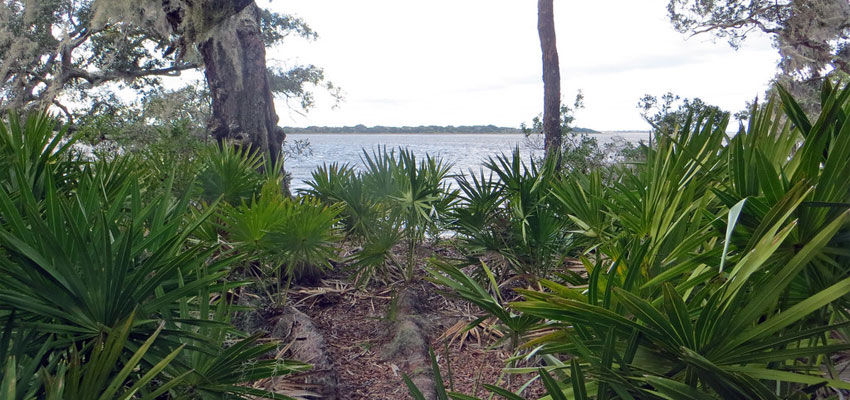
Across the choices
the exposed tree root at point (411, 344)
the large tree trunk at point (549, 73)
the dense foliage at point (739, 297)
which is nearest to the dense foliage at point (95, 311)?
the dense foliage at point (739, 297)

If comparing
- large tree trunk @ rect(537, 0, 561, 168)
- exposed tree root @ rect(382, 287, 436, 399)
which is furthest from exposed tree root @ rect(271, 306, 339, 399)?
large tree trunk @ rect(537, 0, 561, 168)

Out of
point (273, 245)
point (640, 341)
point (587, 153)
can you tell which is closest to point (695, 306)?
point (640, 341)

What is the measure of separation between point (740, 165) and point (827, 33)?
42.7 feet

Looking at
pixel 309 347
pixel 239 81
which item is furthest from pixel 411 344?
pixel 239 81

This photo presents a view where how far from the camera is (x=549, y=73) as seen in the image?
339 inches

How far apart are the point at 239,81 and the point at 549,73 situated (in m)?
5.01

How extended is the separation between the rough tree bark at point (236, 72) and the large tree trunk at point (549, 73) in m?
4.49

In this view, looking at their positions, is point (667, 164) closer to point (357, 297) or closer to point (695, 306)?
point (695, 306)

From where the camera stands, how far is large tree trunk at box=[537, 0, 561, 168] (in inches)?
333

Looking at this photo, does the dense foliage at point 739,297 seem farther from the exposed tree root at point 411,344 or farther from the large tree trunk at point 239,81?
the large tree trunk at point 239,81

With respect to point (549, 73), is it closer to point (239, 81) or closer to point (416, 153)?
point (239, 81)

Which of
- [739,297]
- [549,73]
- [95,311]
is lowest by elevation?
[95,311]

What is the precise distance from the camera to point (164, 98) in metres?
11.6

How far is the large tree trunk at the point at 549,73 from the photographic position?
27.7 feet
